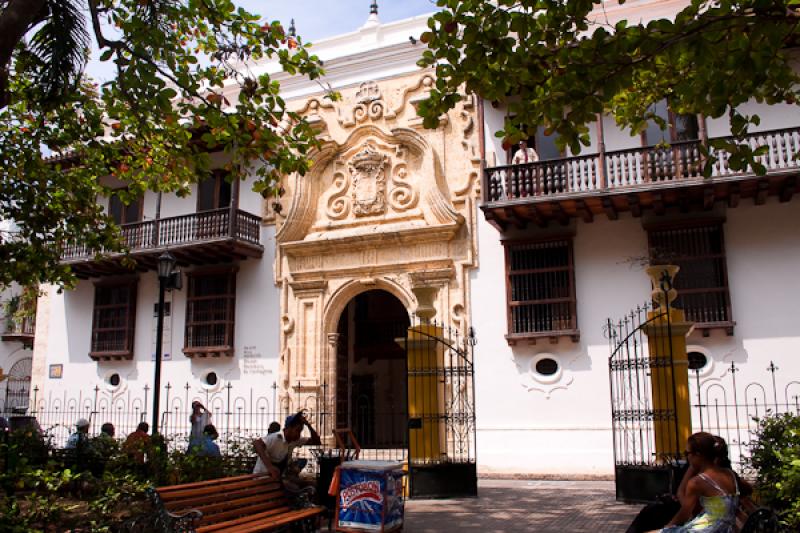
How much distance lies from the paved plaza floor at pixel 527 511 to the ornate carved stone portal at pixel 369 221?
15.5 ft

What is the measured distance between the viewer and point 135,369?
18750mm

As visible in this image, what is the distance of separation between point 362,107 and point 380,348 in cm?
656

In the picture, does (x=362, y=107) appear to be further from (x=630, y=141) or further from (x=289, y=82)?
(x=630, y=141)

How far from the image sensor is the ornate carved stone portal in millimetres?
15719

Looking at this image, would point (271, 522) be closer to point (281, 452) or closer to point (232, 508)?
point (232, 508)

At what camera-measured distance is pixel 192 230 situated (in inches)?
698

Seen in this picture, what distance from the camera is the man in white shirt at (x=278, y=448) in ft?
24.7

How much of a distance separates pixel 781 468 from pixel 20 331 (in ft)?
88.0

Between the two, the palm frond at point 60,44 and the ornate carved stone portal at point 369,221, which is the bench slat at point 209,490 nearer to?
the palm frond at point 60,44

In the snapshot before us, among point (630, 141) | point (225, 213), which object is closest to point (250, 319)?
point (225, 213)

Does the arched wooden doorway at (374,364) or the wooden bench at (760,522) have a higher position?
the arched wooden doorway at (374,364)

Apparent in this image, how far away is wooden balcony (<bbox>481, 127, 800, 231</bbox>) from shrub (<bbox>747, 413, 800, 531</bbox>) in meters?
5.80

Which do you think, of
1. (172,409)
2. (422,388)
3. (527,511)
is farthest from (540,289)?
(172,409)

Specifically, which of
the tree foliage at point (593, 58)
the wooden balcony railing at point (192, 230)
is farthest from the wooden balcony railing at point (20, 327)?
the tree foliage at point (593, 58)
